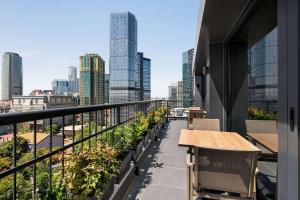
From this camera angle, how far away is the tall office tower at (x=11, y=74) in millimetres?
118619

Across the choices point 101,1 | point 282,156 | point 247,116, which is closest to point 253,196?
point 282,156

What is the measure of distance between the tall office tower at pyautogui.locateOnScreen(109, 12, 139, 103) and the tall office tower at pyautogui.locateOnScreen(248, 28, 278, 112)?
61.2 metres

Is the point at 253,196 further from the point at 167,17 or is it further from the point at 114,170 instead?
the point at 167,17

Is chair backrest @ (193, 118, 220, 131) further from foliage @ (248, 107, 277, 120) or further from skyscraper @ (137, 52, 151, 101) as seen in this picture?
skyscraper @ (137, 52, 151, 101)

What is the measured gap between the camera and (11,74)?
120875 millimetres

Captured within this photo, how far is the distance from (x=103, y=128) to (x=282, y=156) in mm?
2200

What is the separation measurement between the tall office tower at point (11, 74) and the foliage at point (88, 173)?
131829mm

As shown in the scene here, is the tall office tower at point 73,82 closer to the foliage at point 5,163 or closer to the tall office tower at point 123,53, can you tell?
the tall office tower at point 123,53

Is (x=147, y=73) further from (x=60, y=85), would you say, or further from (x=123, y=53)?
(x=60, y=85)

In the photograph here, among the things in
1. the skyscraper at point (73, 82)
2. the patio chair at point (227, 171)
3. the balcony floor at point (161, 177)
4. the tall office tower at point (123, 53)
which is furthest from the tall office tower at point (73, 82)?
the patio chair at point (227, 171)

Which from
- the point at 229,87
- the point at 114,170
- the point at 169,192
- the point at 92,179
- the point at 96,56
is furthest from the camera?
the point at 96,56

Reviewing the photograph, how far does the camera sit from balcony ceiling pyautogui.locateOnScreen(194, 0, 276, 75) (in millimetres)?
2898

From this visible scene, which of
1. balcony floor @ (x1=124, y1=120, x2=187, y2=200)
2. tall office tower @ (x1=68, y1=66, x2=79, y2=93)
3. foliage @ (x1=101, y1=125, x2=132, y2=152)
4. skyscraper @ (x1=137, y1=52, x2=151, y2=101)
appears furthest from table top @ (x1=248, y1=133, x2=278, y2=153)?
tall office tower @ (x1=68, y1=66, x2=79, y2=93)

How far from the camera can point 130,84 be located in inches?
2657
